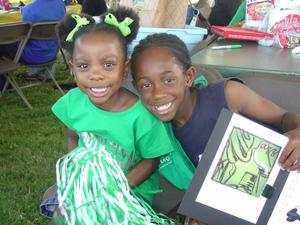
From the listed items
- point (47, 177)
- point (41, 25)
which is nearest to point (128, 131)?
point (47, 177)

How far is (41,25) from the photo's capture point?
396cm

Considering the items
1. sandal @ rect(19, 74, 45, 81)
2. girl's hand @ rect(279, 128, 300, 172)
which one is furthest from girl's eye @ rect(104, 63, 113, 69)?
sandal @ rect(19, 74, 45, 81)

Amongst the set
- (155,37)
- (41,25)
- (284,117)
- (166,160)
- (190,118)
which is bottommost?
(41,25)

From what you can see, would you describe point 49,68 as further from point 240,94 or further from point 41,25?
point 240,94

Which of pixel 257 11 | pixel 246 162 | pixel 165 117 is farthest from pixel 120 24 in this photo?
pixel 257 11

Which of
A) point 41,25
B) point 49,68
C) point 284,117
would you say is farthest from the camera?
point 49,68

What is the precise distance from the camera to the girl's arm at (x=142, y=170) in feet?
4.65

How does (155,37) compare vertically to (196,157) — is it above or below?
above

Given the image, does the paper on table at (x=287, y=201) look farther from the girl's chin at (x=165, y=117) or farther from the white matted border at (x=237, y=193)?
the girl's chin at (x=165, y=117)

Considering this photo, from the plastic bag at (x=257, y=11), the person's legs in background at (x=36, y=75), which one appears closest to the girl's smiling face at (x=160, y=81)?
the plastic bag at (x=257, y=11)

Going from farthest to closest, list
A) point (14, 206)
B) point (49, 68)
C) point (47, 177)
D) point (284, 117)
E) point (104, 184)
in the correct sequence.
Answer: point (49, 68) → point (47, 177) → point (14, 206) → point (284, 117) → point (104, 184)

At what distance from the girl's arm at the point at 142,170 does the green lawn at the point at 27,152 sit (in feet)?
3.21

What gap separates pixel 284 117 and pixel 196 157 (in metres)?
0.33

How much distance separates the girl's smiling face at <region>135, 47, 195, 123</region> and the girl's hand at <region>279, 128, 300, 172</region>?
37 centimetres
